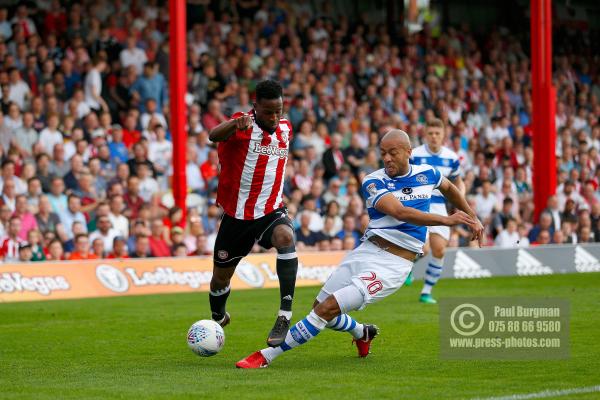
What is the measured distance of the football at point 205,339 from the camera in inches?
369

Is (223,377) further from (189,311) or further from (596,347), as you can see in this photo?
(189,311)

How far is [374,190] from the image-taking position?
9164 mm

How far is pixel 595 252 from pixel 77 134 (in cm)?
950

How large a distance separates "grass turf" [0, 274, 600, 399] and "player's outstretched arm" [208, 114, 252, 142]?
5.87ft

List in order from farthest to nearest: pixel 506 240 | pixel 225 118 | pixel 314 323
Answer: pixel 506 240 < pixel 225 118 < pixel 314 323

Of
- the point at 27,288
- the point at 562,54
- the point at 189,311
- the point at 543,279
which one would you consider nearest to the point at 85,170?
the point at 27,288

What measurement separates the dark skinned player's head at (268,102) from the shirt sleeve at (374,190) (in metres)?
1.12

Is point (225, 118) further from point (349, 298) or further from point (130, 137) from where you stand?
point (349, 298)

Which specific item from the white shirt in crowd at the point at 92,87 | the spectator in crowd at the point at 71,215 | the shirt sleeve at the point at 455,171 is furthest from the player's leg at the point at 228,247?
the white shirt in crowd at the point at 92,87

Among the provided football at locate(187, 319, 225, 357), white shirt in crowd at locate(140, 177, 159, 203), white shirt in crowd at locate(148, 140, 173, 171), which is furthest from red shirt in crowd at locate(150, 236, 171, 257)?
football at locate(187, 319, 225, 357)

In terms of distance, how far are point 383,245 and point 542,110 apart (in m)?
15.5

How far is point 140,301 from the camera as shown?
15.8 metres

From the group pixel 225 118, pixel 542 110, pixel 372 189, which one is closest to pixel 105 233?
pixel 225 118

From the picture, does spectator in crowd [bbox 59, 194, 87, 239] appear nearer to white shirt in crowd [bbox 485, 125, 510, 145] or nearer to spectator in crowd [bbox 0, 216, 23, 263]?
spectator in crowd [bbox 0, 216, 23, 263]
